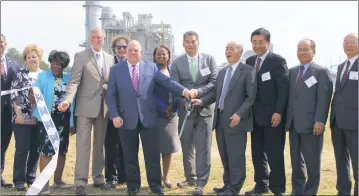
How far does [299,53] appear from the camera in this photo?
468 centimetres

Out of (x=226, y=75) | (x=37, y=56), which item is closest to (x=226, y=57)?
(x=226, y=75)

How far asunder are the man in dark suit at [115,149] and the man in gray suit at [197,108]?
34.2 inches

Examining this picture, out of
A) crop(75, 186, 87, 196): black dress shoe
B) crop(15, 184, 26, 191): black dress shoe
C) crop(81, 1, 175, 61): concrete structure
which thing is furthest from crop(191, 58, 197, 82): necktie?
crop(81, 1, 175, 61): concrete structure

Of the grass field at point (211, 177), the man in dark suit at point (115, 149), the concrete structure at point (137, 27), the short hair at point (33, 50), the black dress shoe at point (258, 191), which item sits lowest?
the grass field at point (211, 177)

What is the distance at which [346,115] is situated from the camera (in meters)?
4.31

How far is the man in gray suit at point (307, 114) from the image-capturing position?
446 cm

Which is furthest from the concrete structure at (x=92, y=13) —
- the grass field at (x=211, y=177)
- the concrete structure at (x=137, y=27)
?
the grass field at (x=211, y=177)

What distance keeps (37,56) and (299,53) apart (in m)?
3.73

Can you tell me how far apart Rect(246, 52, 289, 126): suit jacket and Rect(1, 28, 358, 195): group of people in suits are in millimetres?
13

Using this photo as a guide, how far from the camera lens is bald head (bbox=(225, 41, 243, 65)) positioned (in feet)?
15.8

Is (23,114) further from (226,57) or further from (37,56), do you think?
(226,57)

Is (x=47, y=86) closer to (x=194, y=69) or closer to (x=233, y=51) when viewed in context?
(x=194, y=69)

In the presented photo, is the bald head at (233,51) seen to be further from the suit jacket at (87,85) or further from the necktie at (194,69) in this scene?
the suit jacket at (87,85)

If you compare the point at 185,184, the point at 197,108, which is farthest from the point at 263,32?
the point at 185,184
